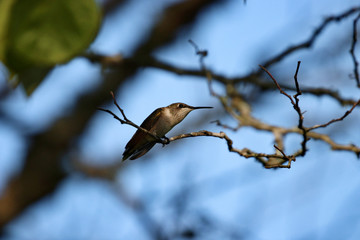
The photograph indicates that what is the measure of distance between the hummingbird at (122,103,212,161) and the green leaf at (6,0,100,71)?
6.55ft

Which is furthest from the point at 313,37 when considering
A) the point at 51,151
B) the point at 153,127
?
the point at 51,151

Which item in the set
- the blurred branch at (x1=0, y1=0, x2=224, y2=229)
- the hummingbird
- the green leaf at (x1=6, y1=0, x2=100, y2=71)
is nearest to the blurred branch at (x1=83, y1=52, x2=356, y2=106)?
the hummingbird

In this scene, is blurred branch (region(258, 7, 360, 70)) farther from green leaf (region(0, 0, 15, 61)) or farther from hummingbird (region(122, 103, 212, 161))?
green leaf (region(0, 0, 15, 61))

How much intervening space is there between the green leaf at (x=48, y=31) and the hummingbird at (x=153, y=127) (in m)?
2.00

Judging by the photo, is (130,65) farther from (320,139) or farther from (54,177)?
(54,177)

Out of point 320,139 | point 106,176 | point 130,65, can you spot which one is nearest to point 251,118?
point 320,139

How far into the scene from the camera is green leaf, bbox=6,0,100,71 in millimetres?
767

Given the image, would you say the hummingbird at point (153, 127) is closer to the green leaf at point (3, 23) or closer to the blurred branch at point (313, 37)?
the blurred branch at point (313, 37)

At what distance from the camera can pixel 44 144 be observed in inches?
321

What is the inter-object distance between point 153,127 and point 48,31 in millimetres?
2538

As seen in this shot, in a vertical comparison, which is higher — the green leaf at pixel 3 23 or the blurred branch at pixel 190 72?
the blurred branch at pixel 190 72

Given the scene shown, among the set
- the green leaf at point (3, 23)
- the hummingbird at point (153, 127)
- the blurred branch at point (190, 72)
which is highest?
the blurred branch at point (190, 72)

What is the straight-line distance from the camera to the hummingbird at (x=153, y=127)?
288 centimetres

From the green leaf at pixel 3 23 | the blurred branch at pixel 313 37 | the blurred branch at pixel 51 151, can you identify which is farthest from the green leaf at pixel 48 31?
the blurred branch at pixel 51 151
